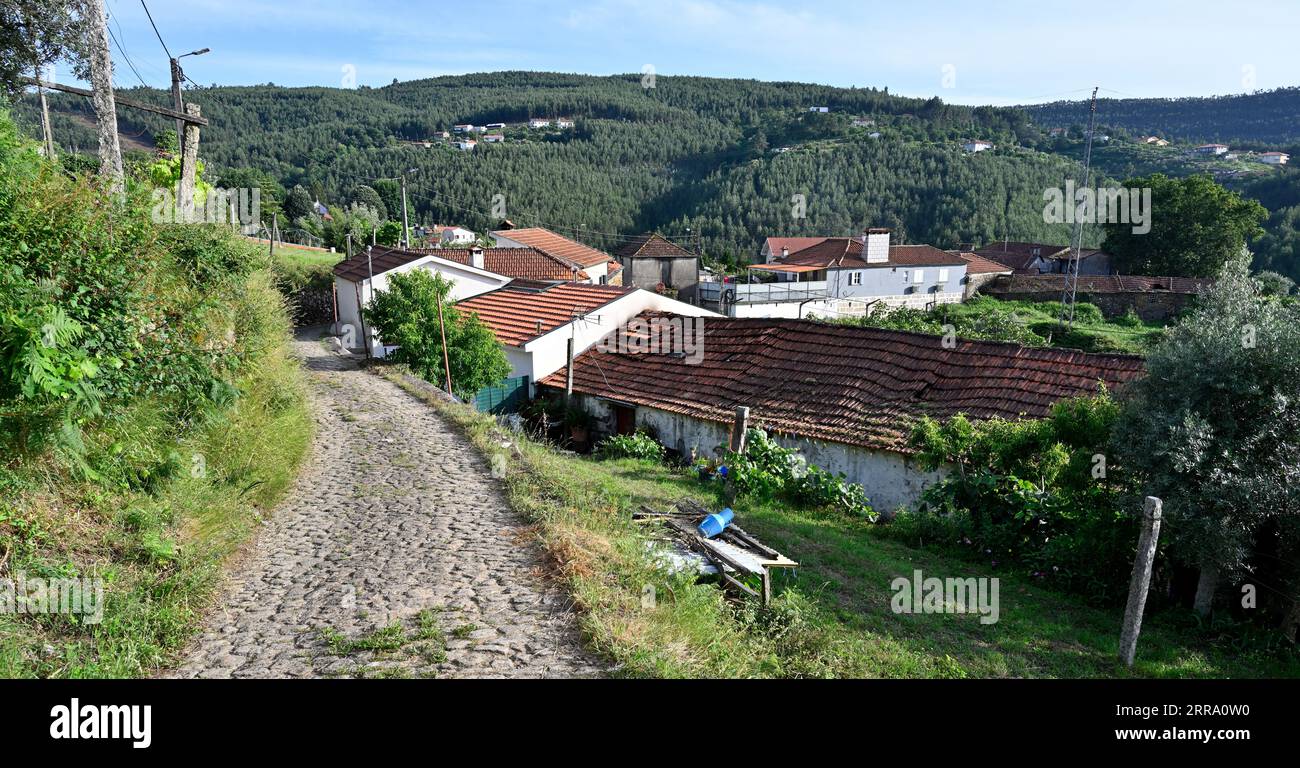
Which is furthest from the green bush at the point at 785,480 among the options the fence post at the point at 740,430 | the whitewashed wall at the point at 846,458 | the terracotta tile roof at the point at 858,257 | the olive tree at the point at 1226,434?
the terracotta tile roof at the point at 858,257

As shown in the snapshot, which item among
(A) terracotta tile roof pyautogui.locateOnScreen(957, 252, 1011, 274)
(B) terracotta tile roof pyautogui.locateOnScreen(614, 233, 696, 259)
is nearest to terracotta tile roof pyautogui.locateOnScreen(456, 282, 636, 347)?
(B) terracotta tile roof pyautogui.locateOnScreen(614, 233, 696, 259)

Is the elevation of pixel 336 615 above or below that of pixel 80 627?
below

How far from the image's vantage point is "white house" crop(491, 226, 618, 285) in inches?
1775

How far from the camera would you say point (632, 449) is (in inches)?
658

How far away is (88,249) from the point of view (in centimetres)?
611

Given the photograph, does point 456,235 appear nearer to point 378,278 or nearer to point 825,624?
point 378,278

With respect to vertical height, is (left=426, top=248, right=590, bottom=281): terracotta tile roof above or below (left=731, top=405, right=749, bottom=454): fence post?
above

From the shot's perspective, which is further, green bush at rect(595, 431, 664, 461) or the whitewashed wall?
green bush at rect(595, 431, 664, 461)

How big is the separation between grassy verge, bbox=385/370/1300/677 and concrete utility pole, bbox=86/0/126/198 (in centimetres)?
860

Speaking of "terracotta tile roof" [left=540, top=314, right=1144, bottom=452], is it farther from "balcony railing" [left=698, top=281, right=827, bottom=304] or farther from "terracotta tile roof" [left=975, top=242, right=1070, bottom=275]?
"terracotta tile roof" [left=975, top=242, right=1070, bottom=275]

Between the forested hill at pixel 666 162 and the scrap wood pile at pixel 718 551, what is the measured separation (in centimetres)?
5551
